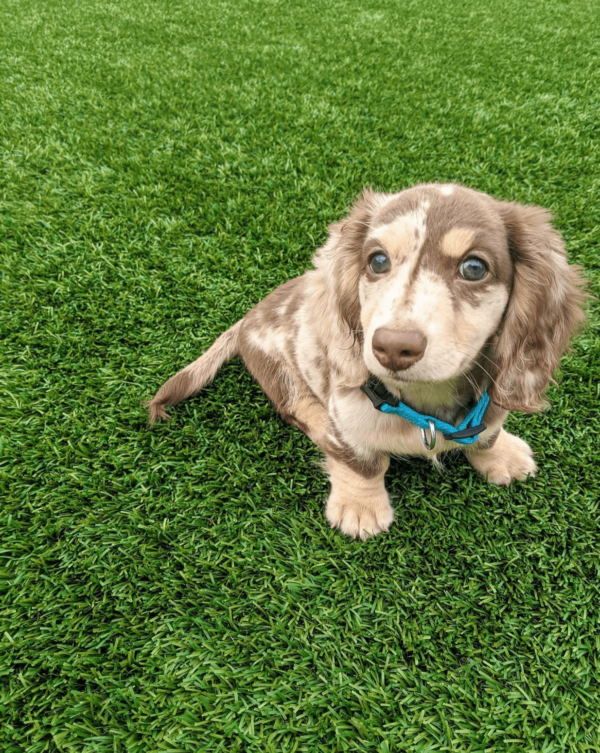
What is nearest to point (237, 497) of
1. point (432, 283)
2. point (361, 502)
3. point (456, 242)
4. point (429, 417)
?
point (361, 502)

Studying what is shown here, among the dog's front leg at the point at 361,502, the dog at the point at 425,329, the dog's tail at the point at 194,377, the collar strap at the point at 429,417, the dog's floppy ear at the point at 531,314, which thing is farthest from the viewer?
the dog's tail at the point at 194,377

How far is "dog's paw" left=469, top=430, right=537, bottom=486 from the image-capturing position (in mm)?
1995

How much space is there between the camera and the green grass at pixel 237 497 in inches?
59.2

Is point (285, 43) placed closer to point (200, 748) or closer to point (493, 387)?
point (493, 387)

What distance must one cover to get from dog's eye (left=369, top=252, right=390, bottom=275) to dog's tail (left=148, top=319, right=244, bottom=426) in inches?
39.9

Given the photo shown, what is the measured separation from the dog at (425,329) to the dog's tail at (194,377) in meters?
0.38

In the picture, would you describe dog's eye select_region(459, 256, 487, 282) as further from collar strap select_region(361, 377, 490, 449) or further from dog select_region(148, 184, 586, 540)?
collar strap select_region(361, 377, 490, 449)

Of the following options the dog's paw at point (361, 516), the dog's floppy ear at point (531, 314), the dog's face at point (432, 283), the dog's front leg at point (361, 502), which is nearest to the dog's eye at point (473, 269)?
the dog's face at point (432, 283)

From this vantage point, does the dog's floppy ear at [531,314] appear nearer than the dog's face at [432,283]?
No

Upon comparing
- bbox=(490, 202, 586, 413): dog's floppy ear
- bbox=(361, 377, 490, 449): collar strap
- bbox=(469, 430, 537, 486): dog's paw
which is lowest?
bbox=(469, 430, 537, 486): dog's paw

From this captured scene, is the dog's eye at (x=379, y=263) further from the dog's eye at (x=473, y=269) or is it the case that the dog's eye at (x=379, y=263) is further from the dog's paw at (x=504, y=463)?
the dog's paw at (x=504, y=463)

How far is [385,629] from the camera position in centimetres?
166

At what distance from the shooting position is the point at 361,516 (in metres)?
1.90

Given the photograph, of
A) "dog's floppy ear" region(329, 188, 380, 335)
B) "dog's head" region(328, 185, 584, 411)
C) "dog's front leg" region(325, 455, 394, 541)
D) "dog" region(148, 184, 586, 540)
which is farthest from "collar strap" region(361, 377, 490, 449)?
"dog's front leg" region(325, 455, 394, 541)
